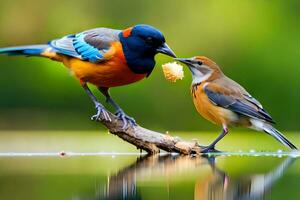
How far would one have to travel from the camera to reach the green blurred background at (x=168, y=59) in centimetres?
1335

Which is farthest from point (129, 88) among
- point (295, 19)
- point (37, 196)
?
point (37, 196)

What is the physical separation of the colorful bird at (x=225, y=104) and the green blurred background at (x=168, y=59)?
5100 millimetres

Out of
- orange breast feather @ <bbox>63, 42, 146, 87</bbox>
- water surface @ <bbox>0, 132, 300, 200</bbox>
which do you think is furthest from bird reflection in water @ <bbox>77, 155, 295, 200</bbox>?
orange breast feather @ <bbox>63, 42, 146, 87</bbox>

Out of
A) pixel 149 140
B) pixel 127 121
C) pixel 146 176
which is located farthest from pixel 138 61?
pixel 146 176

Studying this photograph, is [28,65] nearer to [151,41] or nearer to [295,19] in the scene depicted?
[295,19]

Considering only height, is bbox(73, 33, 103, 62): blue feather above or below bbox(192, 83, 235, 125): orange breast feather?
above

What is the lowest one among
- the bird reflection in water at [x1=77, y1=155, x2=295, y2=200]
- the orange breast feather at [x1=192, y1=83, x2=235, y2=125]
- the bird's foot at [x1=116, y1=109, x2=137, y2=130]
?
the bird reflection in water at [x1=77, y1=155, x2=295, y2=200]

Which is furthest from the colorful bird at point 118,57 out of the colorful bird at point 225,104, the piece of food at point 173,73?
the colorful bird at point 225,104

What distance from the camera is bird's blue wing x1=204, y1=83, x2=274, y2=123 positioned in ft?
24.6

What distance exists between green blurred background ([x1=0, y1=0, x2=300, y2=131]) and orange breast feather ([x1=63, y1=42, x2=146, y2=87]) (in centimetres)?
563

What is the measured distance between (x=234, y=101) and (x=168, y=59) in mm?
5749

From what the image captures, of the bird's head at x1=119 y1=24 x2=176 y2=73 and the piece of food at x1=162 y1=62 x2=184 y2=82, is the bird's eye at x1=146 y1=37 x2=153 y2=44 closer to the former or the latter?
the bird's head at x1=119 y1=24 x2=176 y2=73

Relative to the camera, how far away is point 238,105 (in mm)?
7547

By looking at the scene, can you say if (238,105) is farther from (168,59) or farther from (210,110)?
(168,59)
